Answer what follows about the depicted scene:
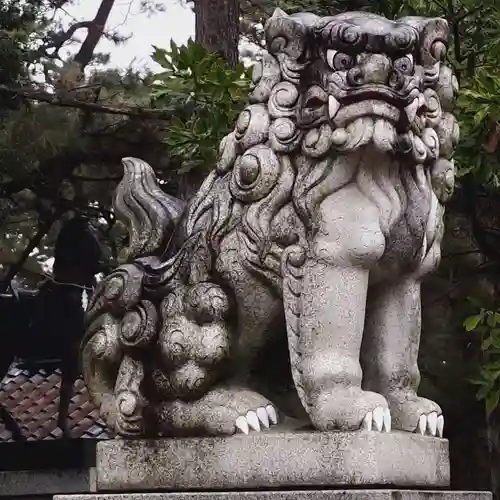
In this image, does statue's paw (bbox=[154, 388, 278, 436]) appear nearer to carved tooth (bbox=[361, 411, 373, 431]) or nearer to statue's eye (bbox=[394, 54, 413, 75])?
carved tooth (bbox=[361, 411, 373, 431])

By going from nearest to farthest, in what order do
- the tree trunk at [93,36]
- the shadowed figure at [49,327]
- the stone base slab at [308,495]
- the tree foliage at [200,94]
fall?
the stone base slab at [308,495], the tree foliage at [200,94], the tree trunk at [93,36], the shadowed figure at [49,327]

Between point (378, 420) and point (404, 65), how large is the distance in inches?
43.1

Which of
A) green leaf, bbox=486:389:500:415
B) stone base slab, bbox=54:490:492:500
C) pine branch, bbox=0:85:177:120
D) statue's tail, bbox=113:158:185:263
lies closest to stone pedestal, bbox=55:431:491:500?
stone base slab, bbox=54:490:492:500

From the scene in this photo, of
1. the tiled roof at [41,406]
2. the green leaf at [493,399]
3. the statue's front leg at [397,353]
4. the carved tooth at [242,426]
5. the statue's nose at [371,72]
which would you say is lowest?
the tiled roof at [41,406]

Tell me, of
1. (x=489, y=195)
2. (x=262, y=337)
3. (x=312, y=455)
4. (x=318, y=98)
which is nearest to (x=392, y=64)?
(x=318, y=98)

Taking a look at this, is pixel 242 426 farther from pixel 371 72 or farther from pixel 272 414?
pixel 371 72

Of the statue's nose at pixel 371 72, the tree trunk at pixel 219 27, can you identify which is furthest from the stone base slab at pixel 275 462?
the tree trunk at pixel 219 27

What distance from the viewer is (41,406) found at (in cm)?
1163

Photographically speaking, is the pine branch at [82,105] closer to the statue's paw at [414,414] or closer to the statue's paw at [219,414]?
the statue's paw at [219,414]

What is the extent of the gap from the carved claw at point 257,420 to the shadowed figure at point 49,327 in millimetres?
6792

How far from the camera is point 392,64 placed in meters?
3.86

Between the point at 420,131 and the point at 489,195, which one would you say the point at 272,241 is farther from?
the point at 489,195

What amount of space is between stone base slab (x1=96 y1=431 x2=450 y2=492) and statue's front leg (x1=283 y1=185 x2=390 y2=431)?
4.7 inches

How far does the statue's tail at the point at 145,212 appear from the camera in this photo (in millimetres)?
4395
